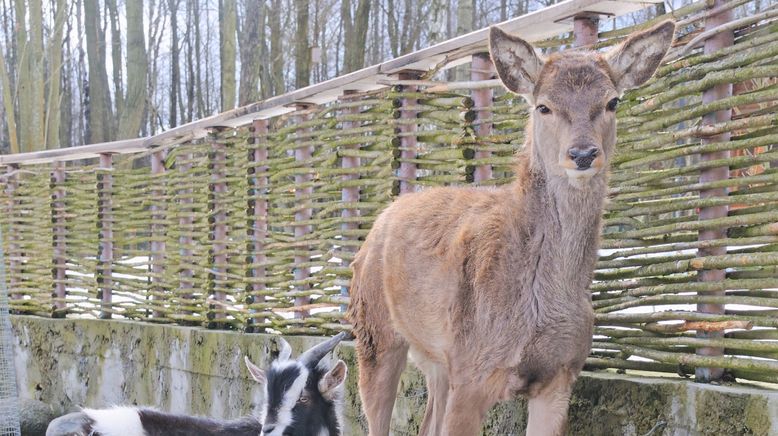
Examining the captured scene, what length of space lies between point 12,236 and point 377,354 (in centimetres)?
805

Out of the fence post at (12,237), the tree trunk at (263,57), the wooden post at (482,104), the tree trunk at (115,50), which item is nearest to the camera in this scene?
the wooden post at (482,104)

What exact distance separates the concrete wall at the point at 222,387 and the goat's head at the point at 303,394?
0.72 metres

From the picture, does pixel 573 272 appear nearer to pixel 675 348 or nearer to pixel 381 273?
pixel 675 348

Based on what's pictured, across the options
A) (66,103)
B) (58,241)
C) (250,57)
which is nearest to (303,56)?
(250,57)

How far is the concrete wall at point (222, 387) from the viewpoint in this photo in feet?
14.6

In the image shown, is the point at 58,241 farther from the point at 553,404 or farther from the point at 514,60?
the point at 553,404

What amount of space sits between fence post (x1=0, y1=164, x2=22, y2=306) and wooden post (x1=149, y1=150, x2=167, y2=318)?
9.11 ft

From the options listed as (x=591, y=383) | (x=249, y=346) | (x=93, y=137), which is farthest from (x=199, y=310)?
(x=93, y=137)

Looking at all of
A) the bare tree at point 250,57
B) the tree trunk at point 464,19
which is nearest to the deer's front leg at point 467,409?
the tree trunk at point 464,19

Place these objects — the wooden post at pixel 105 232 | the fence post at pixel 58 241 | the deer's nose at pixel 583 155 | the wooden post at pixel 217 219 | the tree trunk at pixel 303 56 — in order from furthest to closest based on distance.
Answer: the tree trunk at pixel 303 56, the fence post at pixel 58 241, the wooden post at pixel 105 232, the wooden post at pixel 217 219, the deer's nose at pixel 583 155

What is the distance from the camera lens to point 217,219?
8914 millimetres

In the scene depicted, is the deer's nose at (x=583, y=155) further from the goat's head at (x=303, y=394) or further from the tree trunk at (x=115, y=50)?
the tree trunk at (x=115, y=50)

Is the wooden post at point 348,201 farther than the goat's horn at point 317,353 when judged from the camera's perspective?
Yes

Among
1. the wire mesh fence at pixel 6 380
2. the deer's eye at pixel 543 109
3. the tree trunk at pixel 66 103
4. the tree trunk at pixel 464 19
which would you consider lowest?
the wire mesh fence at pixel 6 380
